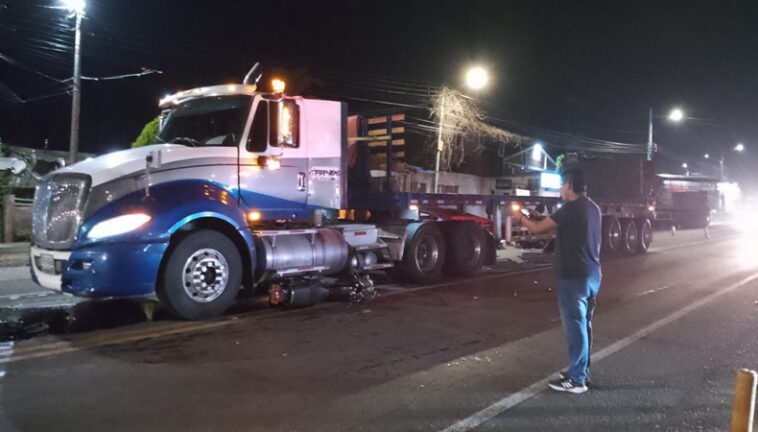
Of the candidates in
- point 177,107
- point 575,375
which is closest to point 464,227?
point 177,107

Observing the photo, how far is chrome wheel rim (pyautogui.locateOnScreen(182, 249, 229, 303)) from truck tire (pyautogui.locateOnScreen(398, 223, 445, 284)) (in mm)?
3914

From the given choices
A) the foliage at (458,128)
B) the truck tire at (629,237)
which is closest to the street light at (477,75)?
the foliage at (458,128)

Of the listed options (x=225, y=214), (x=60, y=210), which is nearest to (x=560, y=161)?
(x=225, y=214)

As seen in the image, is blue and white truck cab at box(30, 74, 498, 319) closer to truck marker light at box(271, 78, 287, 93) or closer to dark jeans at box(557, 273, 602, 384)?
truck marker light at box(271, 78, 287, 93)

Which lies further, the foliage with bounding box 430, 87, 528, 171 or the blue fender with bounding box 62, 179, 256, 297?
the foliage with bounding box 430, 87, 528, 171

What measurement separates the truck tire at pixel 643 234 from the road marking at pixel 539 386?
27.7 ft

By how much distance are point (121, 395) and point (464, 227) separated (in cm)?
817

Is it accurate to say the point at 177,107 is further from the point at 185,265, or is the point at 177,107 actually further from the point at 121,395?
the point at 121,395

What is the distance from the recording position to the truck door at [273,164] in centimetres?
804

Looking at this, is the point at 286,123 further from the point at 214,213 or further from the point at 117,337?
the point at 117,337

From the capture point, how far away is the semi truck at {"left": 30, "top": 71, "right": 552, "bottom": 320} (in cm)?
670

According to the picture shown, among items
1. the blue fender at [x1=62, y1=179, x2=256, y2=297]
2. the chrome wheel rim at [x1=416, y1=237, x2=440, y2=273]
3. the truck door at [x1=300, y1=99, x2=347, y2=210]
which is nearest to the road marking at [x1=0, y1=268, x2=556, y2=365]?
the blue fender at [x1=62, y1=179, x2=256, y2=297]

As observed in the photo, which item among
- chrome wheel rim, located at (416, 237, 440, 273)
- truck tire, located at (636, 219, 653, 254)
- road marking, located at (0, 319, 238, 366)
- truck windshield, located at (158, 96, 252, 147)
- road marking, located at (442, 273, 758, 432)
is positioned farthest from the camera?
truck tire, located at (636, 219, 653, 254)

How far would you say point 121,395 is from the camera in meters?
4.69
